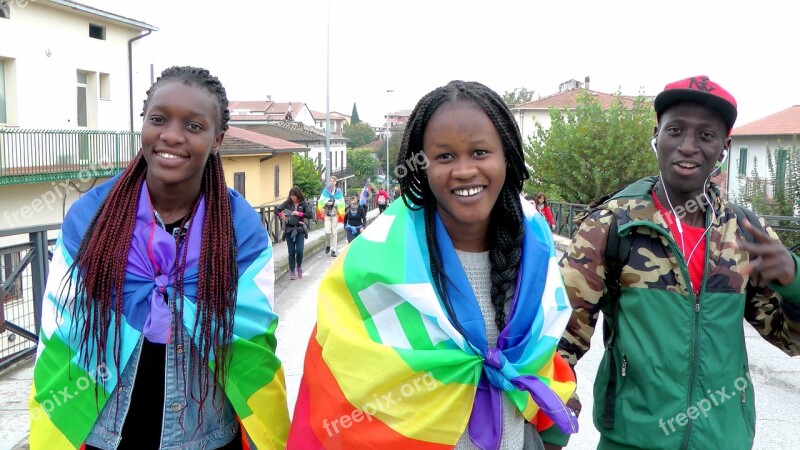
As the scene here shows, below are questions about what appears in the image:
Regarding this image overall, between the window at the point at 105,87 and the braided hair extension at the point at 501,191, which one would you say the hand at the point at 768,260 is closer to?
the braided hair extension at the point at 501,191

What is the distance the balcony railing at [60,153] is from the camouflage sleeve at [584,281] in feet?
57.6

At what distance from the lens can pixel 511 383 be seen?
2.21 m

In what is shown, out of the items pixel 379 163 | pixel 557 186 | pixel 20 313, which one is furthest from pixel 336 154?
pixel 20 313

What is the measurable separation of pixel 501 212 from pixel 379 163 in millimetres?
83157

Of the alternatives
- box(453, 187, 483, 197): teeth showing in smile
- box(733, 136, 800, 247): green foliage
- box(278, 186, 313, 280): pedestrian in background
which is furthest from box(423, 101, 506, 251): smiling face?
box(733, 136, 800, 247): green foliage

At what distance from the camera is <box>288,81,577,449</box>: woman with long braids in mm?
2174

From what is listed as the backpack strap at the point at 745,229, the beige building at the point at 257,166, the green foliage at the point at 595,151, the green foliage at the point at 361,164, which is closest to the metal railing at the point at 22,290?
the backpack strap at the point at 745,229

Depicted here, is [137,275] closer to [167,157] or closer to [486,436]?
[167,157]

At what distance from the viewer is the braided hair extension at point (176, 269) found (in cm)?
235

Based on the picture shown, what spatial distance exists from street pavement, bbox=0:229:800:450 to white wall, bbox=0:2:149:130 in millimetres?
12750

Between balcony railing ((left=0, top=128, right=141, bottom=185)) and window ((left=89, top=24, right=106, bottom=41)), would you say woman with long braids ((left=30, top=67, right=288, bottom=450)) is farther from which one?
window ((left=89, top=24, right=106, bottom=41))

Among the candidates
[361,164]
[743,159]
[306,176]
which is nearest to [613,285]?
[743,159]

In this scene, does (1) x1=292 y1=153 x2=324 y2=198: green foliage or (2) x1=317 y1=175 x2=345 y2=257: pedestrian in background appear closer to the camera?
(2) x1=317 y1=175 x2=345 y2=257: pedestrian in background

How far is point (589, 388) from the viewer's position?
635cm
